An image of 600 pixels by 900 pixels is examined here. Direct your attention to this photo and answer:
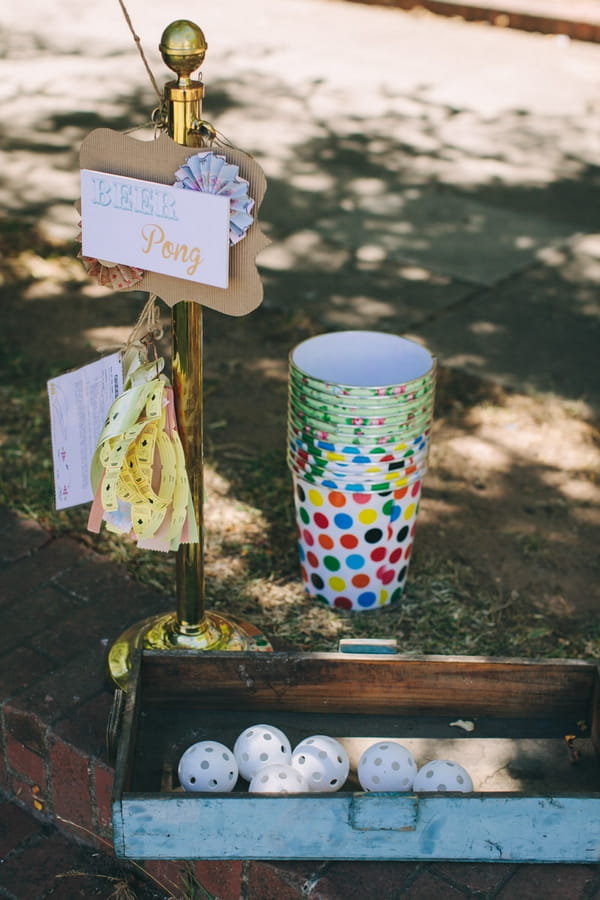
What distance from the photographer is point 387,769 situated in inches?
78.3

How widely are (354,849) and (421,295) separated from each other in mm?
3097

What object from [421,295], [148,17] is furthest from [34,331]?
[148,17]

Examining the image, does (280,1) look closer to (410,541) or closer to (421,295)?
(421,295)

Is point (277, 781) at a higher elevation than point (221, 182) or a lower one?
lower

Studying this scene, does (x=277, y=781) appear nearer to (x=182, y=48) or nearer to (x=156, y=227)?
(x=156, y=227)

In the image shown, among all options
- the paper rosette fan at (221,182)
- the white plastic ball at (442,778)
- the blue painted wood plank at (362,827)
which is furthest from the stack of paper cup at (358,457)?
the blue painted wood plank at (362,827)

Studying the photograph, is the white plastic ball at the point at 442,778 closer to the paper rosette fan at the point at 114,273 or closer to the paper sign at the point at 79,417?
the paper sign at the point at 79,417

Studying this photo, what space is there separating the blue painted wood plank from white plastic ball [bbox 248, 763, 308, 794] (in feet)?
0.25

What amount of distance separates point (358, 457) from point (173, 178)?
0.88m

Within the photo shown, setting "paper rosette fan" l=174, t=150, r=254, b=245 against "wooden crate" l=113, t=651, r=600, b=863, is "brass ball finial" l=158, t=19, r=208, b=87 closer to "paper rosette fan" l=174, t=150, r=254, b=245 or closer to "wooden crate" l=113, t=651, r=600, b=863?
"paper rosette fan" l=174, t=150, r=254, b=245

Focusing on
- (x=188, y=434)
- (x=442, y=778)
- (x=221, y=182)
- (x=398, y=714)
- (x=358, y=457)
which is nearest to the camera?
(x=221, y=182)

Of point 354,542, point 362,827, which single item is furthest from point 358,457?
point 362,827

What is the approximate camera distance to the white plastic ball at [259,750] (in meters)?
2.01

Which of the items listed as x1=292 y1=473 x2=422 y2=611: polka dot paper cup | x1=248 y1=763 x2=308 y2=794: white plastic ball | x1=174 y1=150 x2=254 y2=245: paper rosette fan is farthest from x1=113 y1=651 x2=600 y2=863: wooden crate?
x1=174 y1=150 x2=254 y2=245: paper rosette fan
